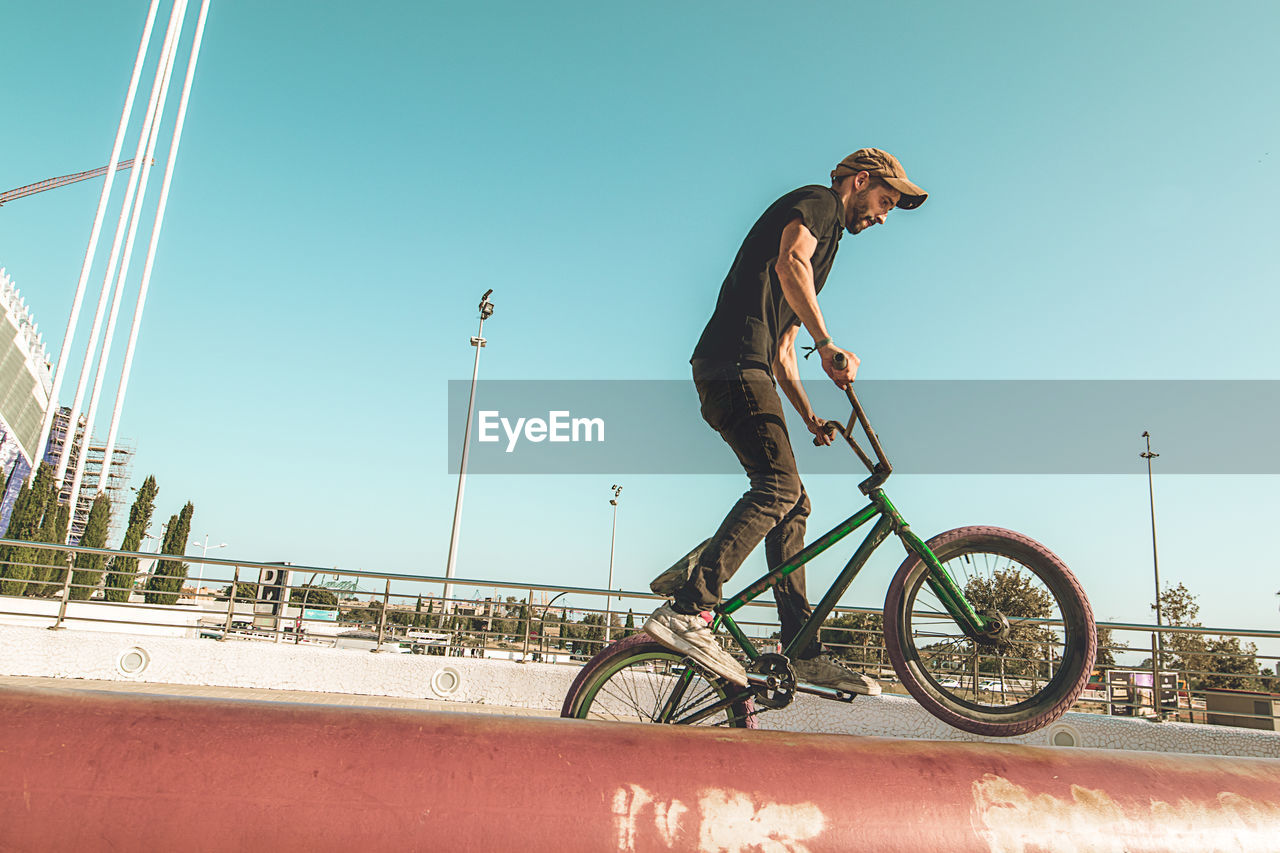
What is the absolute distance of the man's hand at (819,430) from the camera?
3312mm

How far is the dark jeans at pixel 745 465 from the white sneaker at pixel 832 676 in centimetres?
50

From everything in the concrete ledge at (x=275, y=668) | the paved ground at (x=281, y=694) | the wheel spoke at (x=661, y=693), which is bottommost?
the paved ground at (x=281, y=694)

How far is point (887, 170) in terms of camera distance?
3330 mm

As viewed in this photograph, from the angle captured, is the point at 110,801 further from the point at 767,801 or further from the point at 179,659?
the point at 179,659

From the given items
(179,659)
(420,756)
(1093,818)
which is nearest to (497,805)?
(420,756)

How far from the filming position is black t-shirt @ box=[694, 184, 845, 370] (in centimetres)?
304

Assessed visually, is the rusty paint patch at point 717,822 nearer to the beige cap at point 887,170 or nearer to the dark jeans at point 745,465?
the dark jeans at point 745,465

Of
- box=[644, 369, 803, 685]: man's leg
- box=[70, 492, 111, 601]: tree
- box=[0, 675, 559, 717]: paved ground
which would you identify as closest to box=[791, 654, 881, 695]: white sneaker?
box=[644, 369, 803, 685]: man's leg

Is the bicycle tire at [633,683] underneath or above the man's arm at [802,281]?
underneath

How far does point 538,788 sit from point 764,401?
2.13 meters

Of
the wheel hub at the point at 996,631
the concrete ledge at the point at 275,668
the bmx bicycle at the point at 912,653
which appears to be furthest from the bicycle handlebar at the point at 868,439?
the concrete ledge at the point at 275,668

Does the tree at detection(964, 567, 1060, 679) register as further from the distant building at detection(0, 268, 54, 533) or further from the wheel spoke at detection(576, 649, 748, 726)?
the distant building at detection(0, 268, 54, 533)

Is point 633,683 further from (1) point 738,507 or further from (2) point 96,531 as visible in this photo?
(2) point 96,531

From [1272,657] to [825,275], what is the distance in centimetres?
828
